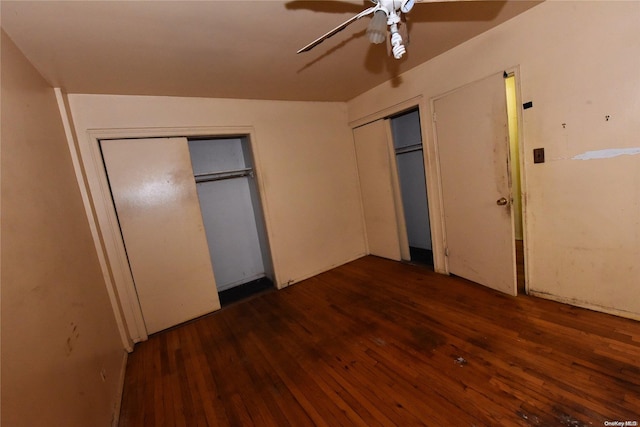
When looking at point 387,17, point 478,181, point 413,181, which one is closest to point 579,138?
point 478,181

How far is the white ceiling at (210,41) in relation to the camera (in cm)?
143

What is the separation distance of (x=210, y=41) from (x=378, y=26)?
127 cm

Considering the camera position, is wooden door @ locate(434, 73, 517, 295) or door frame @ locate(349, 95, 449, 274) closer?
wooden door @ locate(434, 73, 517, 295)

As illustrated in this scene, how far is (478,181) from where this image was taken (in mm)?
2512

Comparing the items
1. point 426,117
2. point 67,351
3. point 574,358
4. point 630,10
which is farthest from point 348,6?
point 574,358

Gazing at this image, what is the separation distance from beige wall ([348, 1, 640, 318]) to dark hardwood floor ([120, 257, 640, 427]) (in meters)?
0.33

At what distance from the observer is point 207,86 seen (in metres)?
2.55

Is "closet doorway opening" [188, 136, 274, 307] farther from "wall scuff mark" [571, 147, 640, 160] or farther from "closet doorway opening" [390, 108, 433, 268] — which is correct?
"wall scuff mark" [571, 147, 640, 160]

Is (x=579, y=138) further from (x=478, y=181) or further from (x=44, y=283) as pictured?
(x=44, y=283)

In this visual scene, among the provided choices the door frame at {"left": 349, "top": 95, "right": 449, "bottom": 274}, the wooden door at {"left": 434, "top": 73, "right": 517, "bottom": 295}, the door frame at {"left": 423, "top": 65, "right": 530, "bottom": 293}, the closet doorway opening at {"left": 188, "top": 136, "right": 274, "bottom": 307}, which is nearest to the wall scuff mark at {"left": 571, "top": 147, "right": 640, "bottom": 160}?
the door frame at {"left": 423, "top": 65, "right": 530, "bottom": 293}

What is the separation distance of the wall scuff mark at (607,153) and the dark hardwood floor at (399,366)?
47.8 inches

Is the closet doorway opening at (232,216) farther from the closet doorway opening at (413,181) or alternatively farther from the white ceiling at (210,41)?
the closet doorway opening at (413,181)

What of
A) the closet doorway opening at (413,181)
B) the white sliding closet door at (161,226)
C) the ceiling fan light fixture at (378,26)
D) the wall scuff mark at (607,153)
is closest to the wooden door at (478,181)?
the wall scuff mark at (607,153)

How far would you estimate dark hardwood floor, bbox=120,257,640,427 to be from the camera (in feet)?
4.62
